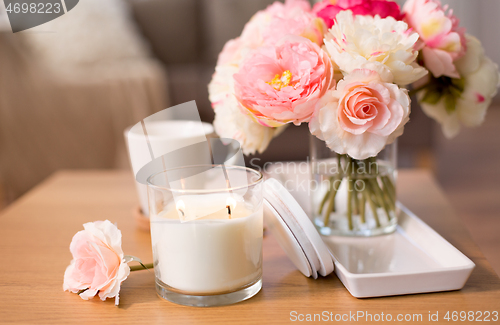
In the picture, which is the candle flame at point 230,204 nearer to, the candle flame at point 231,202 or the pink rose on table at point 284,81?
the candle flame at point 231,202

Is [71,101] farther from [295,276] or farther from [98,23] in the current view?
[295,276]

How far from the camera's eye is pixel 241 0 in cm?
225

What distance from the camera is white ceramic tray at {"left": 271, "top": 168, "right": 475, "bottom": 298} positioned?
0.45 meters

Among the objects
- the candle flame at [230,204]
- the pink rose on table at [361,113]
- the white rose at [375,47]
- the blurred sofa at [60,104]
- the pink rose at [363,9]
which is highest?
the pink rose at [363,9]

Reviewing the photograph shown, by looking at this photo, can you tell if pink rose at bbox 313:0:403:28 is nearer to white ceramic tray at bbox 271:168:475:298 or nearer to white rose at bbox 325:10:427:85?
white rose at bbox 325:10:427:85

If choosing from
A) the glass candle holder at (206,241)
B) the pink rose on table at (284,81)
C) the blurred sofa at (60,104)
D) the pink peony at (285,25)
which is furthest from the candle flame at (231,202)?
the blurred sofa at (60,104)

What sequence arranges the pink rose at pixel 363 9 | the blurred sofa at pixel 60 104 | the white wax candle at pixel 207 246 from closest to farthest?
the white wax candle at pixel 207 246 → the pink rose at pixel 363 9 → the blurred sofa at pixel 60 104

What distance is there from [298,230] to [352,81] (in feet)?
0.53

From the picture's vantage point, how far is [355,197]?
2.01 ft

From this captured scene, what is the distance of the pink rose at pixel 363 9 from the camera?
1.74 ft

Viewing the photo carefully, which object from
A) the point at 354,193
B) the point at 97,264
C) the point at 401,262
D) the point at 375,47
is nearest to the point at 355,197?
the point at 354,193

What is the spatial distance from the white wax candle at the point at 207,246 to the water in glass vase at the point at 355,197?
20cm

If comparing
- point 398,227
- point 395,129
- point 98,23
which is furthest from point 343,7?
point 98,23

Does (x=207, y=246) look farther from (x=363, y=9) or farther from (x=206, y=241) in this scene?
(x=363, y=9)
